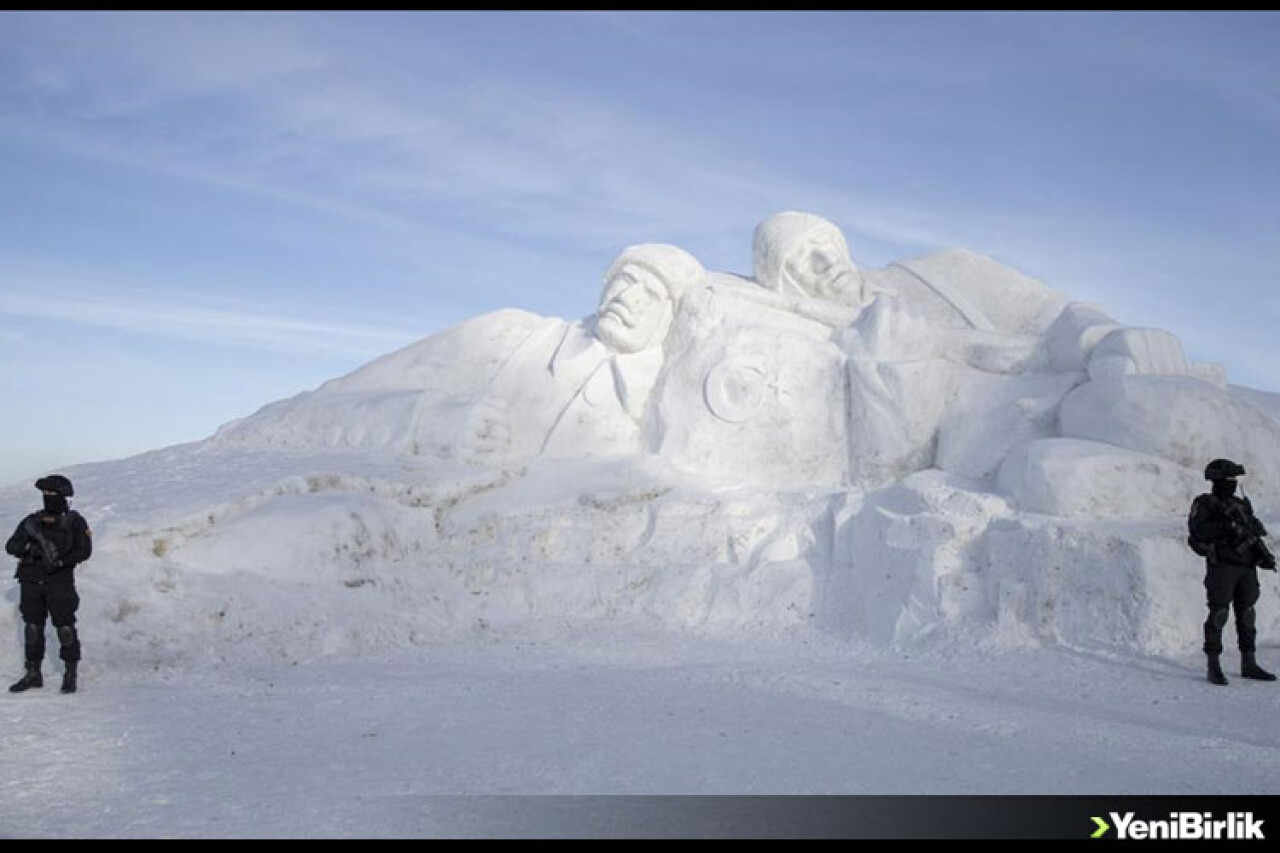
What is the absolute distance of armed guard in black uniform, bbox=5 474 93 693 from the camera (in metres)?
5.51

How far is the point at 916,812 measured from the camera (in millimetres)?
3604

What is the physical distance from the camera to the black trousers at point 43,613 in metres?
5.52

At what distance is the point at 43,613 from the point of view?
5.57 meters

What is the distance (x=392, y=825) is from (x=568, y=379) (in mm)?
5938

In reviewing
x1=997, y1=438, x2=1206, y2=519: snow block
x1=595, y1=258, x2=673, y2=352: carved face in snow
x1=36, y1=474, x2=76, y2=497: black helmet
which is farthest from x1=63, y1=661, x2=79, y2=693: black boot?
x1=997, y1=438, x2=1206, y2=519: snow block

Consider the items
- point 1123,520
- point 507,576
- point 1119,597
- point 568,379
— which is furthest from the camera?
point 568,379

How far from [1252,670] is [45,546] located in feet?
19.3

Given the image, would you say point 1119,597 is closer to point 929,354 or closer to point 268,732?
point 929,354

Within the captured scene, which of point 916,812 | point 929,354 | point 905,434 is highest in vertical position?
point 929,354

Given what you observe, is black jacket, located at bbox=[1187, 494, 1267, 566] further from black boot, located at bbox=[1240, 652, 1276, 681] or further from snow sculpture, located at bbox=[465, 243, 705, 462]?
snow sculpture, located at bbox=[465, 243, 705, 462]

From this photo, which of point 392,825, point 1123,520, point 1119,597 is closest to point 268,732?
point 392,825

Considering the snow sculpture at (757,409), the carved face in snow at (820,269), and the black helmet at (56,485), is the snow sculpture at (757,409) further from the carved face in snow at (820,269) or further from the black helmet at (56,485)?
the black helmet at (56,485)

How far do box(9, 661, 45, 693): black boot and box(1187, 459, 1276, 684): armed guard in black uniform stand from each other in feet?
18.4

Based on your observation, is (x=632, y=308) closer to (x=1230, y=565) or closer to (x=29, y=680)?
(x=1230, y=565)
